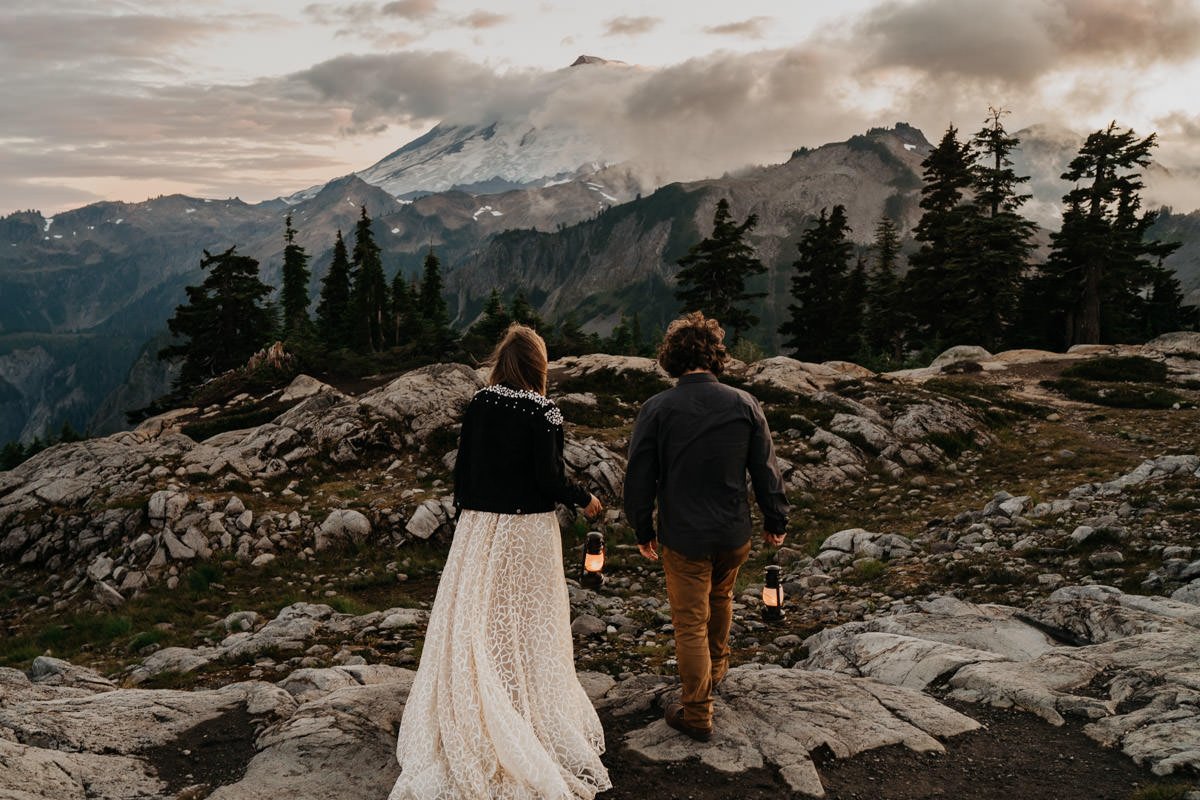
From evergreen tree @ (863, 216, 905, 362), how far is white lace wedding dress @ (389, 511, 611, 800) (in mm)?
50408

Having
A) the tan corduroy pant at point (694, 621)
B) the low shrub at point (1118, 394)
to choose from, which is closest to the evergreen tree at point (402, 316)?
the low shrub at point (1118, 394)

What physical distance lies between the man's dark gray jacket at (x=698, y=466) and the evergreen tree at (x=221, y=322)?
186 ft

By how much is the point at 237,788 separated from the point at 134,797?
2.47 feet

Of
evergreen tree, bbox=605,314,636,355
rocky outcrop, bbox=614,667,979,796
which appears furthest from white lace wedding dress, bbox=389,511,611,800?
evergreen tree, bbox=605,314,636,355

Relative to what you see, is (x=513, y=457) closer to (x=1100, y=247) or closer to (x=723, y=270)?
(x=723, y=270)

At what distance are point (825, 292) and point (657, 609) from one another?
5254 centimetres

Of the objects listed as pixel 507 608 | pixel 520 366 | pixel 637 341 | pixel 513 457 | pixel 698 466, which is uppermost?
pixel 637 341

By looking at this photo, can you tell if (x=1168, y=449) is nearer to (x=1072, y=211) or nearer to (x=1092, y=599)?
(x=1092, y=599)

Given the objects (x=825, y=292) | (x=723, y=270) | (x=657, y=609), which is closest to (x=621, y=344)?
(x=825, y=292)

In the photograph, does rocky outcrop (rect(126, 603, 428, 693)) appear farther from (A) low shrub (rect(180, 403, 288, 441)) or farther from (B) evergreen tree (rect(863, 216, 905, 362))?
(B) evergreen tree (rect(863, 216, 905, 362))

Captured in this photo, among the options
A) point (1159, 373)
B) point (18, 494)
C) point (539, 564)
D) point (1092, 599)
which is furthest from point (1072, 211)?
point (18, 494)

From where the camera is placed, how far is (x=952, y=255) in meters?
46.8

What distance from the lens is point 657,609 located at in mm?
11289

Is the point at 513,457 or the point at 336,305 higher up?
the point at 336,305
